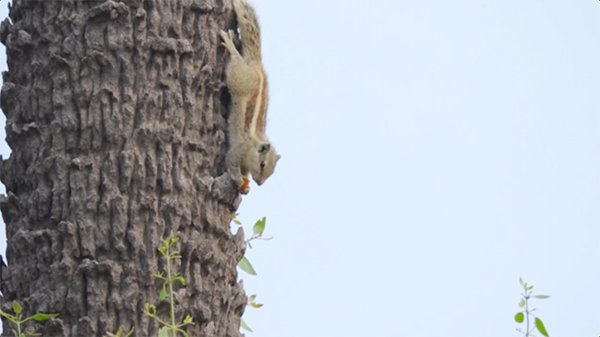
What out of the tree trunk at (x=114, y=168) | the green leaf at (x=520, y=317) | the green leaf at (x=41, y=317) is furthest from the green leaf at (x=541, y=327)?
the green leaf at (x=41, y=317)

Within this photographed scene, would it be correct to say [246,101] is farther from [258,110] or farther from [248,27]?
[258,110]

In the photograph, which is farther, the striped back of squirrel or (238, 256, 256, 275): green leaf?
the striped back of squirrel

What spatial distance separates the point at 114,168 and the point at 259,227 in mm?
616

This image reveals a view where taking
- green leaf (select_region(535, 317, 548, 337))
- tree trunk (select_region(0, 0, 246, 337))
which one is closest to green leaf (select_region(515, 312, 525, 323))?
green leaf (select_region(535, 317, 548, 337))

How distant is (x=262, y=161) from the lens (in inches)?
211

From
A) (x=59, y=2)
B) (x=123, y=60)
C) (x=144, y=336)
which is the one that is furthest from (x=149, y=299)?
(x=59, y=2)

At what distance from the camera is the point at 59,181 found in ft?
14.1

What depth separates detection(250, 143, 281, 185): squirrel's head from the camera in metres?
5.05

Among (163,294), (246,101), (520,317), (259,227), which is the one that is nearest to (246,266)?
(259,227)

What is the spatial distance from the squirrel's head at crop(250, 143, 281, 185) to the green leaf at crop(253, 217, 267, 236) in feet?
1.29

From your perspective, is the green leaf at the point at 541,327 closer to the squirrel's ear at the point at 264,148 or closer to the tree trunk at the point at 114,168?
the tree trunk at the point at 114,168

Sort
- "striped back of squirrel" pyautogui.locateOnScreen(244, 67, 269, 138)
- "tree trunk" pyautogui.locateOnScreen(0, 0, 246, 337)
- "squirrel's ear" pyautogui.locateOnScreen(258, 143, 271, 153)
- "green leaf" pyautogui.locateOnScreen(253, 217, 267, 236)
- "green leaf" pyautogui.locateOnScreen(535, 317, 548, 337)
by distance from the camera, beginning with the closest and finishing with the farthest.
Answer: "green leaf" pyautogui.locateOnScreen(535, 317, 548, 337), "tree trunk" pyautogui.locateOnScreen(0, 0, 246, 337), "green leaf" pyautogui.locateOnScreen(253, 217, 267, 236), "striped back of squirrel" pyautogui.locateOnScreen(244, 67, 269, 138), "squirrel's ear" pyautogui.locateOnScreen(258, 143, 271, 153)

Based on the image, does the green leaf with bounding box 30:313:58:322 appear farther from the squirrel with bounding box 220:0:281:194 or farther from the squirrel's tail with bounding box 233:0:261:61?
the squirrel's tail with bounding box 233:0:261:61

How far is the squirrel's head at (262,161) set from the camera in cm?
505
